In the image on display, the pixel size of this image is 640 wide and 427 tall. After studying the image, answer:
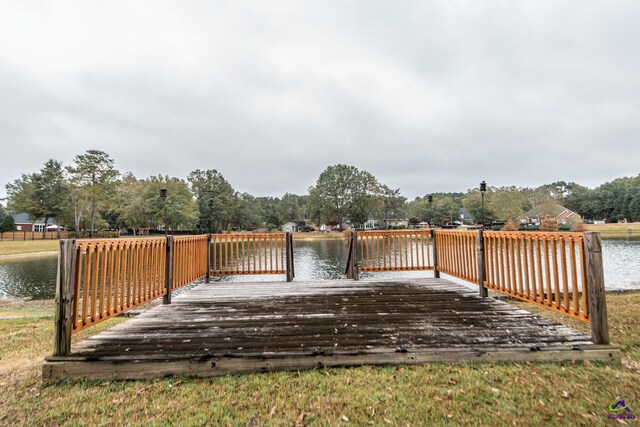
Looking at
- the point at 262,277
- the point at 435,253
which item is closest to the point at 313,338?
the point at 435,253

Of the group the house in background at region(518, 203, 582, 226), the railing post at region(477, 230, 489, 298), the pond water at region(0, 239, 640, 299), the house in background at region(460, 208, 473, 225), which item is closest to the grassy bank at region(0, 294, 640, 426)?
the railing post at region(477, 230, 489, 298)

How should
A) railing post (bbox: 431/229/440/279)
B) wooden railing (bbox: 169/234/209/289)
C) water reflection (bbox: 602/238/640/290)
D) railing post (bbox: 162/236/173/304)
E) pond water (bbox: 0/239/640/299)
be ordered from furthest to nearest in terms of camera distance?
pond water (bbox: 0/239/640/299)
water reflection (bbox: 602/238/640/290)
railing post (bbox: 431/229/440/279)
wooden railing (bbox: 169/234/209/289)
railing post (bbox: 162/236/173/304)

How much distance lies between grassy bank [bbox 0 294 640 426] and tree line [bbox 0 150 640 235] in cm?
1094

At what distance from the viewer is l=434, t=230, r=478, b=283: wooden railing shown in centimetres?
420

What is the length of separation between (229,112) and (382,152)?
1645 cm

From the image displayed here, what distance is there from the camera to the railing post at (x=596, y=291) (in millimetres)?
2250

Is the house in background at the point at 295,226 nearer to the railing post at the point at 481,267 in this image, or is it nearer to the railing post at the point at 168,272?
the railing post at the point at 168,272

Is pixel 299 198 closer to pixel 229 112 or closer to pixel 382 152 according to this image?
pixel 382 152

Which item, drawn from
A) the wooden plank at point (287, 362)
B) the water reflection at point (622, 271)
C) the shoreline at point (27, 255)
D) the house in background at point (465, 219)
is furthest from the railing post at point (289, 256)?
the house in background at point (465, 219)

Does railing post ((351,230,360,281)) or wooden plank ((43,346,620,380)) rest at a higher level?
railing post ((351,230,360,281))

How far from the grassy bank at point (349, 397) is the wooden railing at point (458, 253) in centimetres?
216

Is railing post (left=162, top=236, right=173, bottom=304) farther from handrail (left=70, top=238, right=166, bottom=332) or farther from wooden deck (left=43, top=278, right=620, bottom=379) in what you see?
wooden deck (left=43, top=278, right=620, bottom=379)

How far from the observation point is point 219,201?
44781 millimetres

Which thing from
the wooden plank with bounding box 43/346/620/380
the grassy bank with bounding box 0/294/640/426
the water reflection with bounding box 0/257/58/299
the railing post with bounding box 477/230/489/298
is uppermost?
the railing post with bounding box 477/230/489/298
